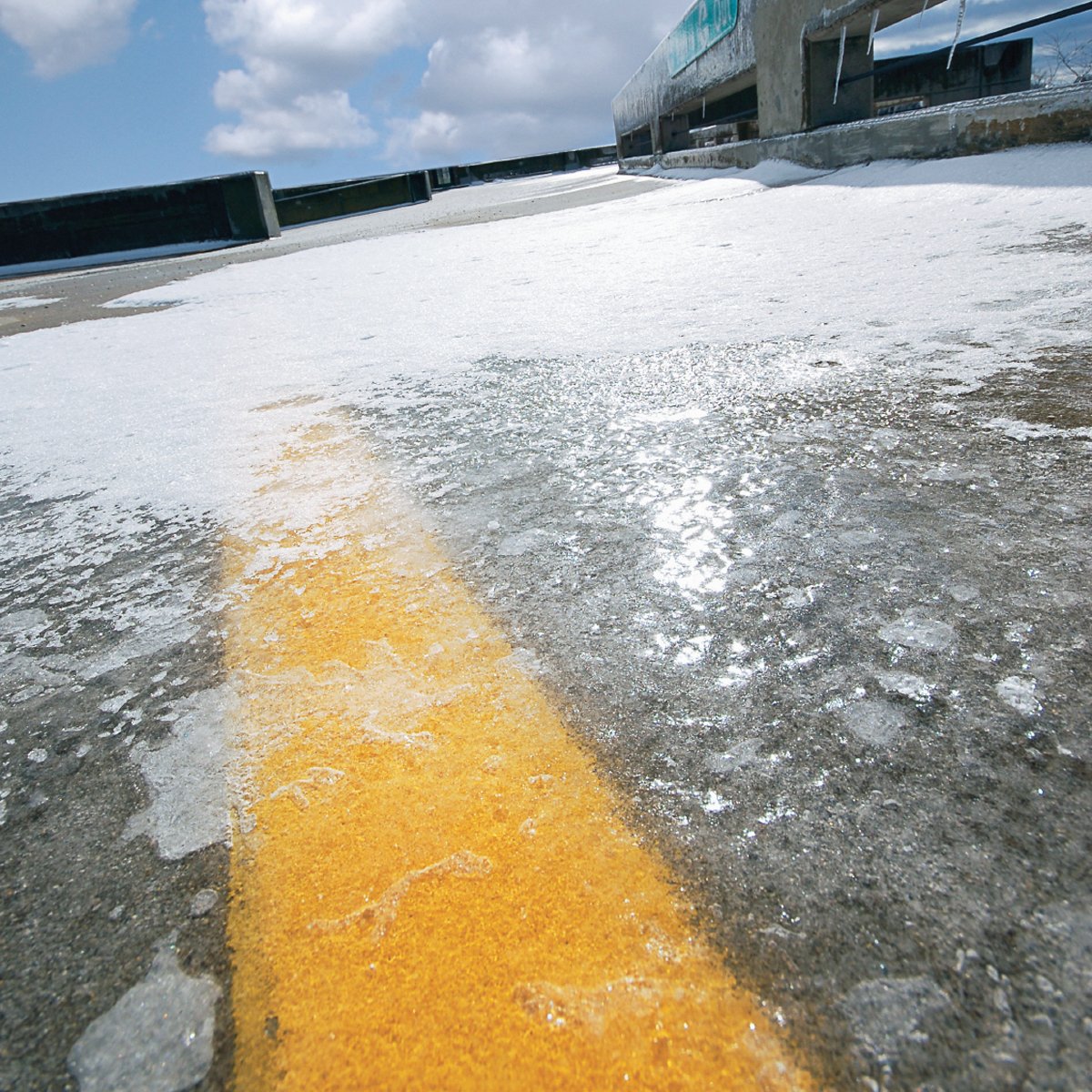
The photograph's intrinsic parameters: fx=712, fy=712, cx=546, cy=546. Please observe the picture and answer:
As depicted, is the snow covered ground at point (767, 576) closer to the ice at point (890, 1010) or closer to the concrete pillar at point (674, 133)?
the ice at point (890, 1010)

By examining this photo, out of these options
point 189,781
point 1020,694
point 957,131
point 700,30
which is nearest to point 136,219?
point 700,30

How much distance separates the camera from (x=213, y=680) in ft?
2.77

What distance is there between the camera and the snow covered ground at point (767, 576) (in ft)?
1.68

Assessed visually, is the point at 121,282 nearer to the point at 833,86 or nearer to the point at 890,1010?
the point at 833,86

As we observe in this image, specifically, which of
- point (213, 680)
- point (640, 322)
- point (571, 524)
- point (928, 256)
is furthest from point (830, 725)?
point (928, 256)

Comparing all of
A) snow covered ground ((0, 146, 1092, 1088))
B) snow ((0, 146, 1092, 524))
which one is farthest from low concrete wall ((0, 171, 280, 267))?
snow covered ground ((0, 146, 1092, 1088))

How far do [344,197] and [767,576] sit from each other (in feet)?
52.6

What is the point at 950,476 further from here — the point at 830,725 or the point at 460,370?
the point at 460,370

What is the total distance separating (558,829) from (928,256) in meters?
2.38

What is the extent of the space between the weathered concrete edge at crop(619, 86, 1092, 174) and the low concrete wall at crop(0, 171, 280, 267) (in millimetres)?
8655

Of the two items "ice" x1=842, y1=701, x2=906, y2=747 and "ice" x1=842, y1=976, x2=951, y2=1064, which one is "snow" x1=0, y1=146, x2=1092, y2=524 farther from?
"ice" x1=842, y1=976, x2=951, y2=1064

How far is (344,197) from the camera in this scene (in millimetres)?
14555

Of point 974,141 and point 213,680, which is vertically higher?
point 974,141

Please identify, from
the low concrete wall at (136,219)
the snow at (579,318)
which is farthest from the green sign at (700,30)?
the low concrete wall at (136,219)
